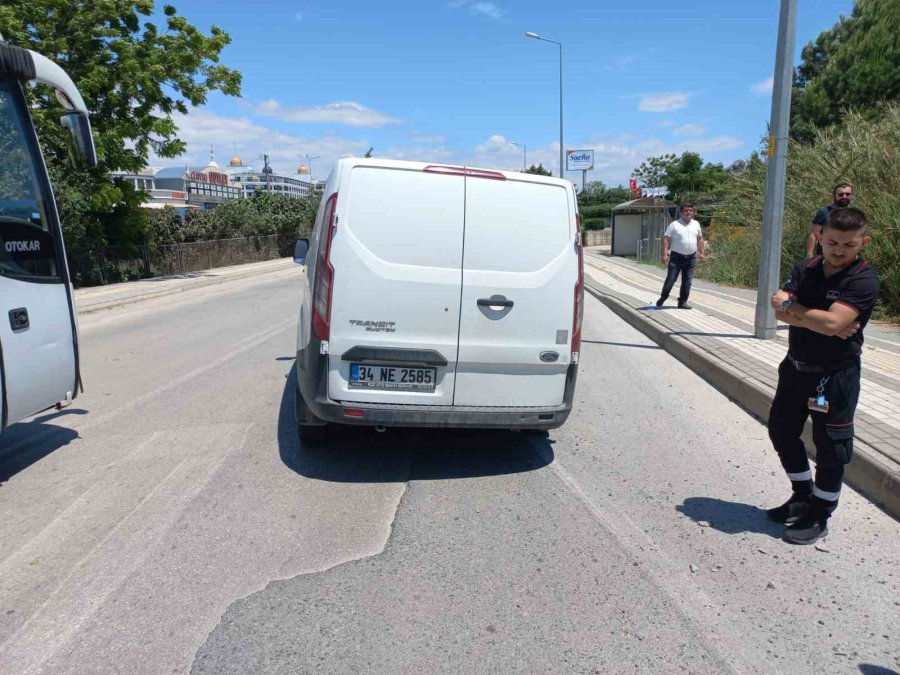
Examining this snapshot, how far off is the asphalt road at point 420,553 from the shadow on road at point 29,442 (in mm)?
24

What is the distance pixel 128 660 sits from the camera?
2605 mm

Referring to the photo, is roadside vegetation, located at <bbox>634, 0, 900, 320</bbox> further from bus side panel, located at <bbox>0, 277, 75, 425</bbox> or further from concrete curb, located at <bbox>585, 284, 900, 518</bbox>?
bus side panel, located at <bbox>0, 277, 75, 425</bbox>

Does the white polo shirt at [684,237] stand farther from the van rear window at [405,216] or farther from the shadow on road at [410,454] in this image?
the van rear window at [405,216]

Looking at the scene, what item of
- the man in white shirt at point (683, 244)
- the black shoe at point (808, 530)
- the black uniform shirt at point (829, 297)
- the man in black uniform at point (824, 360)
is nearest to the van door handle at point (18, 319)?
the man in black uniform at point (824, 360)

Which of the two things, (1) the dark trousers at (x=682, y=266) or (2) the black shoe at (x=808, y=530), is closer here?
(2) the black shoe at (x=808, y=530)

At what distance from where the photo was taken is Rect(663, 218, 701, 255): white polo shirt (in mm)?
11477

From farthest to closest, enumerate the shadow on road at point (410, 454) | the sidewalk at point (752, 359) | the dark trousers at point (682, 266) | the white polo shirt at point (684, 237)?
the dark trousers at point (682, 266) < the white polo shirt at point (684, 237) < the shadow on road at point (410, 454) < the sidewalk at point (752, 359)

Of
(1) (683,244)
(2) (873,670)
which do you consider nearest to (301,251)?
(2) (873,670)

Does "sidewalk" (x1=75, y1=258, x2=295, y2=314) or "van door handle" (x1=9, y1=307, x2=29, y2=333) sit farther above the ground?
"van door handle" (x1=9, y1=307, x2=29, y2=333)

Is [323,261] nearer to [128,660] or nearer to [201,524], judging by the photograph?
[201,524]

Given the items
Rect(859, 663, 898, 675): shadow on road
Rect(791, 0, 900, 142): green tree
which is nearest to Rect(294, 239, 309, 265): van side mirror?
Rect(859, 663, 898, 675): shadow on road

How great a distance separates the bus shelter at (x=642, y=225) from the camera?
29.1 meters

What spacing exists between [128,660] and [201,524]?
1197 mm

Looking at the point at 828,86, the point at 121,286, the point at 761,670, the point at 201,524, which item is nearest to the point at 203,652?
the point at 201,524
